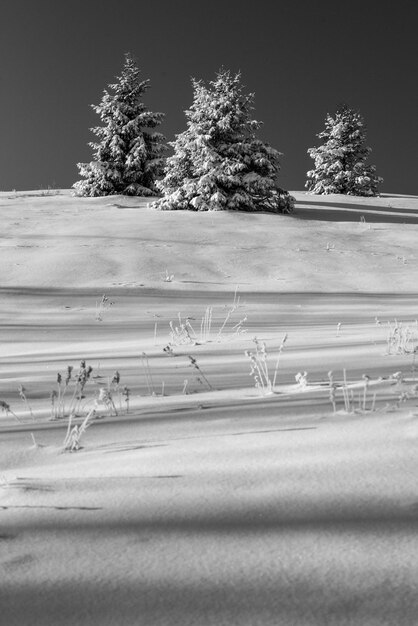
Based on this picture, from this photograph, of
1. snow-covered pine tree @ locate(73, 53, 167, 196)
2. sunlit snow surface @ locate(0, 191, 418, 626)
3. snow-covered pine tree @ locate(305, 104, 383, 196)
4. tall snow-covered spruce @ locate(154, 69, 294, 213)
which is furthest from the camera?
snow-covered pine tree @ locate(305, 104, 383, 196)

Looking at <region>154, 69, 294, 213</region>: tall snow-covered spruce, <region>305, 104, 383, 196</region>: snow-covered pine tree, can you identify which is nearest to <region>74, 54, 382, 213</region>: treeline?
<region>154, 69, 294, 213</region>: tall snow-covered spruce

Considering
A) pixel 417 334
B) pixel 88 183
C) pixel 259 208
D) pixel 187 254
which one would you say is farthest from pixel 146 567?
pixel 88 183

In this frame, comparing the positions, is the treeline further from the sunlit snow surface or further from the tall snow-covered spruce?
the sunlit snow surface

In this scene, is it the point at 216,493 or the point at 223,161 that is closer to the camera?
the point at 216,493

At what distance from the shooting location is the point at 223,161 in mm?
20047

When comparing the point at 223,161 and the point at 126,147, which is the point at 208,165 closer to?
the point at 223,161

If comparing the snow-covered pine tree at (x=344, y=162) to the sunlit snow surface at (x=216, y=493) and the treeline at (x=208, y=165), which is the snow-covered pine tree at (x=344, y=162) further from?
the sunlit snow surface at (x=216, y=493)

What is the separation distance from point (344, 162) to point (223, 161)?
62.8 feet

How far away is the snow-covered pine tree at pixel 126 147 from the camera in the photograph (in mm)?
28031

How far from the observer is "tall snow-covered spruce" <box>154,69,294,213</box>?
1964cm

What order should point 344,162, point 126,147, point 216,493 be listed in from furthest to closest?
point 344,162
point 126,147
point 216,493

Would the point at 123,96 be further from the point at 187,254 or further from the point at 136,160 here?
the point at 187,254

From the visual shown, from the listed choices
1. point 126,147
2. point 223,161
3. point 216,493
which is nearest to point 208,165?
point 223,161

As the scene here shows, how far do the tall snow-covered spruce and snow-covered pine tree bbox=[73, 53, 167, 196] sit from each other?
7.25 metres
